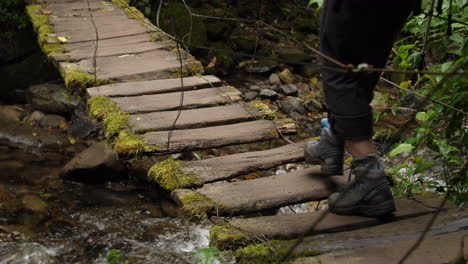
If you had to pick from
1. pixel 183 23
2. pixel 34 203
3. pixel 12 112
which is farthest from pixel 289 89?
pixel 34 203

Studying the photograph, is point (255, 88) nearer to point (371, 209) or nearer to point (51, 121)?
point (51, 121)

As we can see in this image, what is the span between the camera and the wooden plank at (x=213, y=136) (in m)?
2.76

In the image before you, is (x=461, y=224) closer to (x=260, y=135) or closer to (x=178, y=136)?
(x=260, y=135)

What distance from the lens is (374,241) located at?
6.36 feet

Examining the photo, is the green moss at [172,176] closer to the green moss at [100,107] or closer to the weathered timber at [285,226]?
the weathered timber at [285,226]

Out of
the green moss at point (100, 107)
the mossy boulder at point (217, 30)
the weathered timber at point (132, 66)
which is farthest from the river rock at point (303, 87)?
the green moss at point (100, 107)

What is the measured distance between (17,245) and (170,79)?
1763mm

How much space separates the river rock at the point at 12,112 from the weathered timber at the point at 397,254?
5.12m

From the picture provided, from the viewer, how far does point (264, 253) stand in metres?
1.86

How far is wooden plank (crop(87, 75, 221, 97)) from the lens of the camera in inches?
137

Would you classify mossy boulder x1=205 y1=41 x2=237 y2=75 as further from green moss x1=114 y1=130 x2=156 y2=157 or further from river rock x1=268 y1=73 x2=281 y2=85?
green moss x1=114 y1=130 x2=156 y2=157

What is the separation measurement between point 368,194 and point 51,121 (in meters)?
4.86

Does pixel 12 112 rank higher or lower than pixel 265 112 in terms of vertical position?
lower

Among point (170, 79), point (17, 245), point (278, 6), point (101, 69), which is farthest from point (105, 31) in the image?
point (278, 6)
